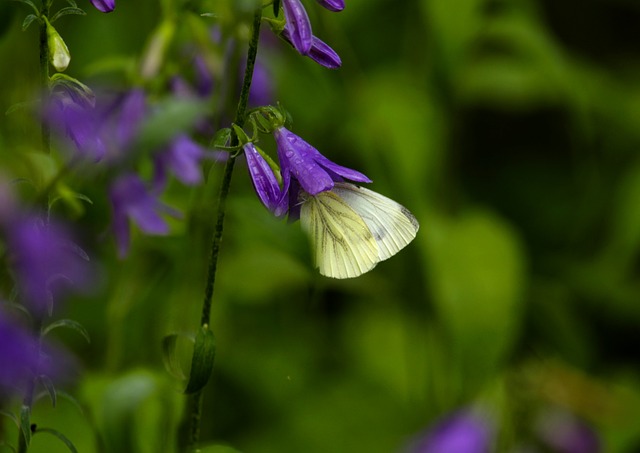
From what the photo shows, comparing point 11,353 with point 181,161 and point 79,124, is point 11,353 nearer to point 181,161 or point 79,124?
point 79,124

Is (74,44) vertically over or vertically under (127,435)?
under

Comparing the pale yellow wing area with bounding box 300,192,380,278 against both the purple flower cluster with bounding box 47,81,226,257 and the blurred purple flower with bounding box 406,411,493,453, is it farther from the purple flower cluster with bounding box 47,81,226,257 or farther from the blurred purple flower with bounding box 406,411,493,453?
the blurred purple flower with bounding box 406,411,493,453

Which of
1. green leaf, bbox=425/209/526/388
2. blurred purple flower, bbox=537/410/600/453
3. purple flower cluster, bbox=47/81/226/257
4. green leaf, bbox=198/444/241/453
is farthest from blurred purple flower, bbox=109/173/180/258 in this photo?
blurred purple flower, bbox=537/410/600/453

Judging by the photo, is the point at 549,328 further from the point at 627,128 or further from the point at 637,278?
the point at 627,128

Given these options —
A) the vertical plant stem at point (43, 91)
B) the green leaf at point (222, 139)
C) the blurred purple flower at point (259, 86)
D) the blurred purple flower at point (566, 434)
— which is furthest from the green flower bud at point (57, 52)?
the blurred purple flower at point (566, 434)

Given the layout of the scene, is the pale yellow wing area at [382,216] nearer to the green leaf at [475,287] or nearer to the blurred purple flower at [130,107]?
the blurred purple flower at [130,107]

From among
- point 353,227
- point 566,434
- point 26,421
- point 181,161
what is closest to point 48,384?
point 26,421

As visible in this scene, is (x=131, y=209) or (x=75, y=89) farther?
(x=131, y=209)

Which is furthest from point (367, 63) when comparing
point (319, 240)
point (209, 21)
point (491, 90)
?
point (319, 240)
